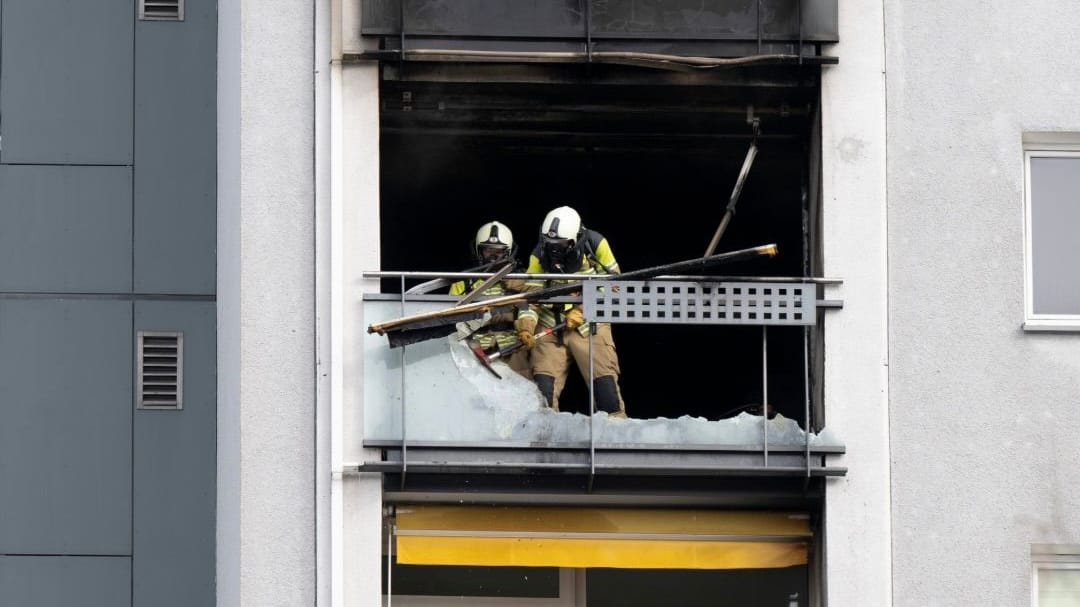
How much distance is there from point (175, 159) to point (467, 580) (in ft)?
15.4

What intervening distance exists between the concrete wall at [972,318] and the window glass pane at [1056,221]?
0.28m

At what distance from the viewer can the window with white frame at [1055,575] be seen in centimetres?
1223

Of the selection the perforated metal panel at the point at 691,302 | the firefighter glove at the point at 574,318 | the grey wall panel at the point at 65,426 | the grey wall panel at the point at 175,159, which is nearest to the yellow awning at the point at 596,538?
the firefighter glove at the point at 574,318

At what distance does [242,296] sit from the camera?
12.2 m

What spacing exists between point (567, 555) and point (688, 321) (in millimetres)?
1855

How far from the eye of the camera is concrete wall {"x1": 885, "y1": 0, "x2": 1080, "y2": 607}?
1212 centimetres

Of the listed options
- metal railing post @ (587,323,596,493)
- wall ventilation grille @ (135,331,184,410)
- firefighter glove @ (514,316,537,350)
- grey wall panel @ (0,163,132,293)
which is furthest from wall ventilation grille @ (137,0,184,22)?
metal railing post @ (587,323,596,493)

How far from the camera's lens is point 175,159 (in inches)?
617

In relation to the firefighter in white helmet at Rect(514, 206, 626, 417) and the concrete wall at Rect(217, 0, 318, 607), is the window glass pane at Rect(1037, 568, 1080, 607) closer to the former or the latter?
the firefighter in white helmet at Rect(514, 206, 626, 417)

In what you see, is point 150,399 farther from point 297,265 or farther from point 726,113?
point 726,113

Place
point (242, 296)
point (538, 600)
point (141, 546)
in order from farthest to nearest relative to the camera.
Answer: point (141, 546), point (538, 600), point (242, 296)

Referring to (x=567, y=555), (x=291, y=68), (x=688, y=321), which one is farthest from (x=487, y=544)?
(x=291, y=68)

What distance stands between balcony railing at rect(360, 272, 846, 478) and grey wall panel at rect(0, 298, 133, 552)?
3.99m

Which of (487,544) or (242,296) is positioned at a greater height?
(242,296)
